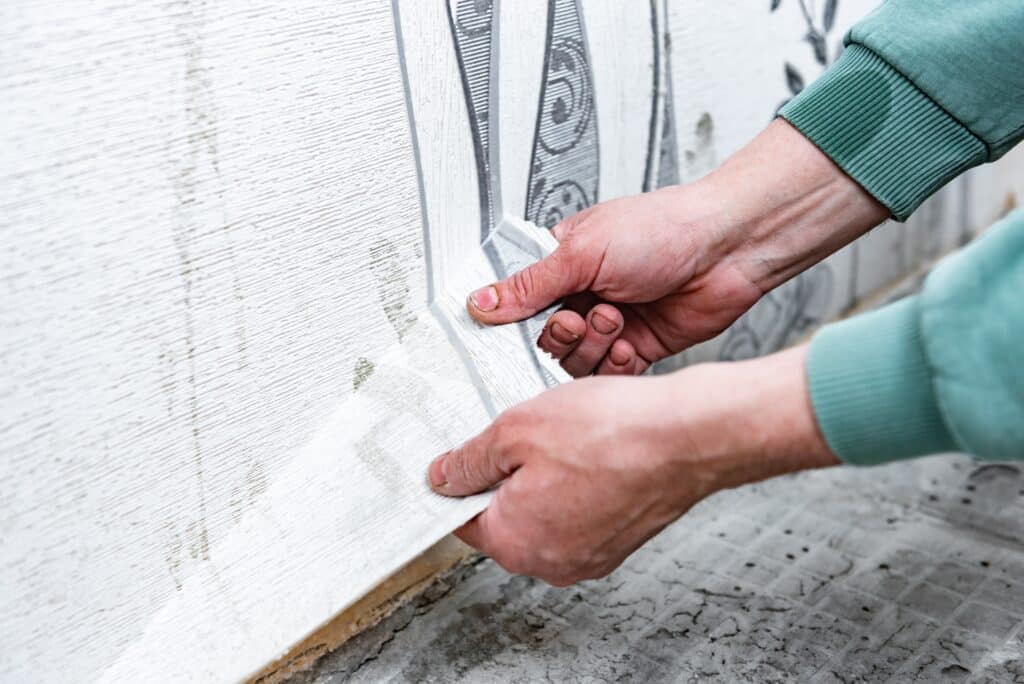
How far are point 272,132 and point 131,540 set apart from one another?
43 centimetres

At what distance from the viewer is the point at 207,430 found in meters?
1.02

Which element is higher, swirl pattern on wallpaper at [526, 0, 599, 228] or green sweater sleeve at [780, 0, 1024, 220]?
swirl pattern on wallpaper at [526, 0, 599, 228]

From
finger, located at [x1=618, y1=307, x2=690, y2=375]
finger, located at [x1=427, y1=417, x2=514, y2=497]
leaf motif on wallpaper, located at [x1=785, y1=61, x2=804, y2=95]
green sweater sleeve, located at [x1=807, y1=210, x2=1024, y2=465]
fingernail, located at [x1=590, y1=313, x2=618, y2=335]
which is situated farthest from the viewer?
leaf motif on wallpaper, located at [x1=785, y1=61, x2=804, y2=95]

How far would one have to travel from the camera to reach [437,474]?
3.67 ft

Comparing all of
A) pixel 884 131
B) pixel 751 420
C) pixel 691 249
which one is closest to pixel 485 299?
pixel 691 249

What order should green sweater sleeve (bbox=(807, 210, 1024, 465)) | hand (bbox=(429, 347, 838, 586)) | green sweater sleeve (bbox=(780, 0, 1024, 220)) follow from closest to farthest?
green sweater sleeve (bbox=(807, 210, 1024, 465)), hand (bbox=(429, 347, 838, 586)), green sweater sleeve (bbox=(780, 0, 1024, 220))

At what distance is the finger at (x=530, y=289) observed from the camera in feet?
3.86

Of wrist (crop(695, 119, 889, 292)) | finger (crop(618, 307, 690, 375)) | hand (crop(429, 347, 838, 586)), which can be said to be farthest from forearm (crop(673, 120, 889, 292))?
hand (crop(429, 347, 838, 586))

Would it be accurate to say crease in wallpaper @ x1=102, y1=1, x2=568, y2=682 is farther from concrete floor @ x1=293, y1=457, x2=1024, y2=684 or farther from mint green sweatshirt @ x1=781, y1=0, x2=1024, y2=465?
mint green sweatshirt @ x1=781, y1=0, x2=1024, y2=465

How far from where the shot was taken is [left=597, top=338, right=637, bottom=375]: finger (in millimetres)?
1334

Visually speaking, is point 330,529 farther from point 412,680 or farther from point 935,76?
point 935,76

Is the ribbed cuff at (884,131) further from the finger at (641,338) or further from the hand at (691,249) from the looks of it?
the finger at (641,338)

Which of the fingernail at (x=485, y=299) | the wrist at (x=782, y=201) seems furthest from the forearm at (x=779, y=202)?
the fingernail at (x=485, y=299)

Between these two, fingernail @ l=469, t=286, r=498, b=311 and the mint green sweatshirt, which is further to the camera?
fingernail @ l=469, t=286, r=498, b=311
